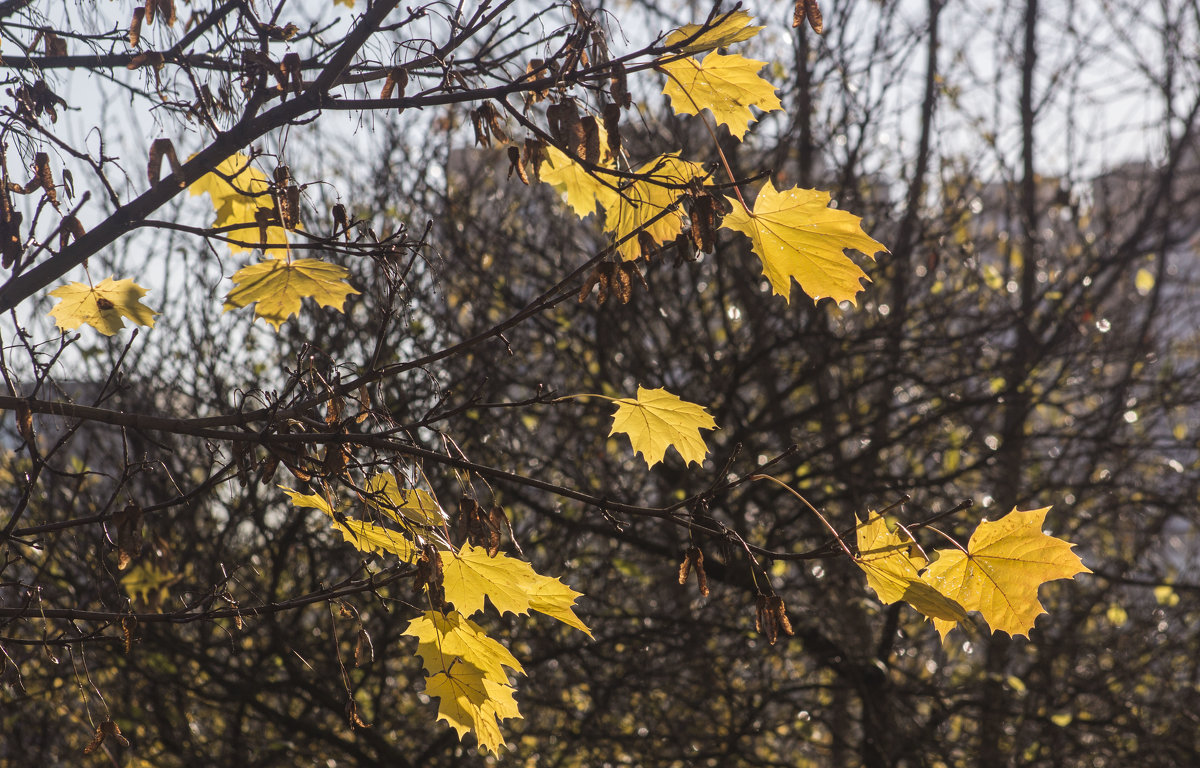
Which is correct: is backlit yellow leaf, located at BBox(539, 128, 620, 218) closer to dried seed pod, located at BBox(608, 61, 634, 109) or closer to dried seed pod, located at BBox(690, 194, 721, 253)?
dried seed pod, located at BBox(608, 61, 634, 109)

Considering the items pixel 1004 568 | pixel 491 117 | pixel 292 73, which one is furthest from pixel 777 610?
pixel 292 73

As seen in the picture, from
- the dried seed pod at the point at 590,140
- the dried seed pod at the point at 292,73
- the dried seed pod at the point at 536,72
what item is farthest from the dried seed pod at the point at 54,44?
the dried seed pod at the point at 590,140

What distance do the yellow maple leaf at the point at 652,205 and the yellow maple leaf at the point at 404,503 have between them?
62cm

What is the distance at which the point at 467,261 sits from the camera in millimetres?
4766

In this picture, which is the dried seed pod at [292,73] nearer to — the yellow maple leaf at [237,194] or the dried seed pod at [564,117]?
the yellow maple leaf at [237,194]

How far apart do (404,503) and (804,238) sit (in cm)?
92

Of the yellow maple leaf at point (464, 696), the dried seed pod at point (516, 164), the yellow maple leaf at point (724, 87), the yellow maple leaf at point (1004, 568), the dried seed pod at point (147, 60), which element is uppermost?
A: the yellow maple leaf at point (724, 87)

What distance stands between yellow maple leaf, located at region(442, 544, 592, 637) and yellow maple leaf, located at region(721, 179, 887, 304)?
0.71 meters

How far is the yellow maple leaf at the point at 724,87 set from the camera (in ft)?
6.46

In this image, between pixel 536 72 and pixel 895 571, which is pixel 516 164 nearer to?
pixel 536 72

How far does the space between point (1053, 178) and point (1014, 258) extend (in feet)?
2.28

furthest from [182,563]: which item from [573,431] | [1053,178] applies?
[1053,178]

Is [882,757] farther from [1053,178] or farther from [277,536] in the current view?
[1053,178]

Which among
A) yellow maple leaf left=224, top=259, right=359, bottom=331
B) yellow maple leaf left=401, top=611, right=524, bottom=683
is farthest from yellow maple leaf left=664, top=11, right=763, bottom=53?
yellow maple leaf left=401, top=611, right=524, bottom=683
